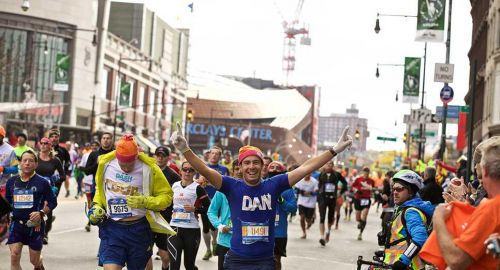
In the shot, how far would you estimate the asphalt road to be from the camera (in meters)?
14.1

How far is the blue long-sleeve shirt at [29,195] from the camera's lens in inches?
421

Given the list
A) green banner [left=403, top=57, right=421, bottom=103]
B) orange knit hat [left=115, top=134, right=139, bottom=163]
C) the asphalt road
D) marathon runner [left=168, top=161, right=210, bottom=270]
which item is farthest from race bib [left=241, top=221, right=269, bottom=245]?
green banner [left=403, top=57, right=421, bottom=103]

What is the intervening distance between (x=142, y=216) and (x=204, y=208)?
2704mm

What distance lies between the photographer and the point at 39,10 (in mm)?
76312

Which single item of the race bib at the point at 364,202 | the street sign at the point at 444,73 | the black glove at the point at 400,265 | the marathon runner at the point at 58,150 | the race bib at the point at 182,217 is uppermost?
the street sign at the point at 444,73

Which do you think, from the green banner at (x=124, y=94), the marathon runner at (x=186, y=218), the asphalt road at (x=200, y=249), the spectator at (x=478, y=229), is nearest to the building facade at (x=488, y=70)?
the asphalt road at (x=200, y=249)

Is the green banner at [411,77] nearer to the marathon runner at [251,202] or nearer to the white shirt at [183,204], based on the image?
the white shirt at [183,204]

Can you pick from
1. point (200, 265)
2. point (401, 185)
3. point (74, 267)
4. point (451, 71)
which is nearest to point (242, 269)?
point (401, 185)

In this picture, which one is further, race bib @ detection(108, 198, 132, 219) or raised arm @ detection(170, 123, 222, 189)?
race bib @ detection(108, 198, 132, 219)

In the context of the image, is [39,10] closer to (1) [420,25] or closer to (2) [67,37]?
(2) [67,37]

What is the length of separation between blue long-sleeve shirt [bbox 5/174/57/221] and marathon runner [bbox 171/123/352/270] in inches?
156

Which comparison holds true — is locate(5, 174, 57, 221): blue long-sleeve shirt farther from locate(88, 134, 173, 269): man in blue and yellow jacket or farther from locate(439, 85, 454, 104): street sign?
locate(439, 85, 454, 104): street sign

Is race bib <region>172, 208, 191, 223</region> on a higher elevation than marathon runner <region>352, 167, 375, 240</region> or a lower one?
higher

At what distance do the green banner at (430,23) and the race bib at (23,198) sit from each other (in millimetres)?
16827
